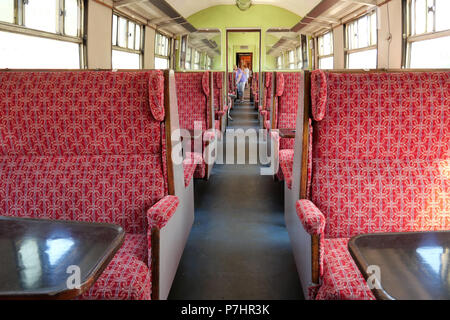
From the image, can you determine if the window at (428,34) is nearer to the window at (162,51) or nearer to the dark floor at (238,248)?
the dark floor at (238,248)

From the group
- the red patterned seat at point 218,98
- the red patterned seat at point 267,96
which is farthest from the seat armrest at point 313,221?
the red patterned seat at point 267,96

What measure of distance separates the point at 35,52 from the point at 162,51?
265 inches

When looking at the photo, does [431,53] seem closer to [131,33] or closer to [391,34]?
[391,34]

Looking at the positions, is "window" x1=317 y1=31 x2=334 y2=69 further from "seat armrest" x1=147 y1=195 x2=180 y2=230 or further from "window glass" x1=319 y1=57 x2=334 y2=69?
"seat armrest" x1=147 y1=195 x2=180 y2=230

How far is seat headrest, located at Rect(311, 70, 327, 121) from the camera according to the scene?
1.91 meters

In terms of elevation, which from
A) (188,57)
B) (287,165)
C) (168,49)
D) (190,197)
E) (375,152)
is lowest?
(190,197)

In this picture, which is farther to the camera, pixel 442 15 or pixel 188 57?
pixel 188 57

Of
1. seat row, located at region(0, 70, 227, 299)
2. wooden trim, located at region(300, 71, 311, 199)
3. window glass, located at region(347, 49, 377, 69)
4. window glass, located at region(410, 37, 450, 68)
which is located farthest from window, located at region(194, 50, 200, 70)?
wooden trim, located at region(300, 71, 311, 199)

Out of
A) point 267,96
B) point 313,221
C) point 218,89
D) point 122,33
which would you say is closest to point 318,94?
point 313,221

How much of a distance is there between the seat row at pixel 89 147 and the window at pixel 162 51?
8.18m

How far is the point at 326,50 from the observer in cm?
1048

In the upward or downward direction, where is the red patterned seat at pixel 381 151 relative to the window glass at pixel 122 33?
downward

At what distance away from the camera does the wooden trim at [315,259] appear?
1.69 metres

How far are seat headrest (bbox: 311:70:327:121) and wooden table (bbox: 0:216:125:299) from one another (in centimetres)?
119
